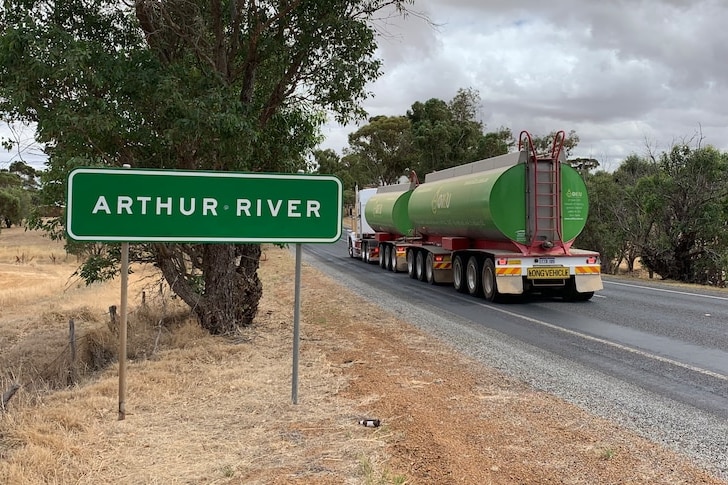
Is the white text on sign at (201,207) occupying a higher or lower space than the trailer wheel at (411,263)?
higher

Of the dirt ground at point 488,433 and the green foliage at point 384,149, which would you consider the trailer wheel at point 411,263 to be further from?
the green foliage at point 384,149

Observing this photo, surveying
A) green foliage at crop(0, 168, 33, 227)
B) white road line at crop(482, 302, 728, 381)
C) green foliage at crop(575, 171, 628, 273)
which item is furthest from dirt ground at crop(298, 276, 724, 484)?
green foliage at crop(0, 168, 33, 227)

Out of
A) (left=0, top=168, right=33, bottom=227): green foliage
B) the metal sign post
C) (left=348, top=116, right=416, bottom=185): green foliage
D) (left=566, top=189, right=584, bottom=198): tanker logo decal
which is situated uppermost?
(left=348, top=116, right=416, bottom=185): green foliage

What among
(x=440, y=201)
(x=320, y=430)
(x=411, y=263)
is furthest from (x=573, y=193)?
(x=320, y=430)

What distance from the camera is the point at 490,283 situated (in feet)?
45.0

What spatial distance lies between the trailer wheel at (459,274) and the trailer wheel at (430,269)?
1354 millimetres

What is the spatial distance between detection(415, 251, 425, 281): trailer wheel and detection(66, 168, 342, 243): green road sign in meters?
13.3

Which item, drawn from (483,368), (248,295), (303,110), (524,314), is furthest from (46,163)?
(524,314)

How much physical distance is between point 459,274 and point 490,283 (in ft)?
6.35

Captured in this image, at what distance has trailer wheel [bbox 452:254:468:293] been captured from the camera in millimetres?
15406

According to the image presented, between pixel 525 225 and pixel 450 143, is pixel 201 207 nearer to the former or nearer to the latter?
pixel 525 225

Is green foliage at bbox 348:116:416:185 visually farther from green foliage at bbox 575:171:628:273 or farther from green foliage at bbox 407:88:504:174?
green foliage at bbox 575:171:628:273

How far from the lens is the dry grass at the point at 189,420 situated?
3867mm

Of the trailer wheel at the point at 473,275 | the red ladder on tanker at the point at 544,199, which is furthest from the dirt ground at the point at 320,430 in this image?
the trailer wheel at the point at 473,275
